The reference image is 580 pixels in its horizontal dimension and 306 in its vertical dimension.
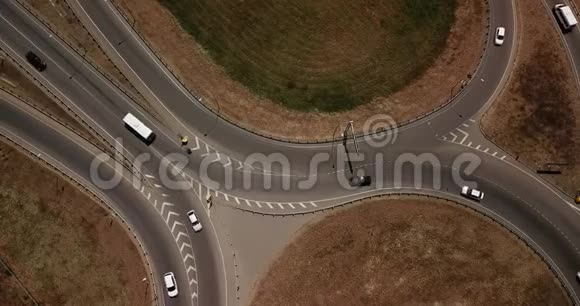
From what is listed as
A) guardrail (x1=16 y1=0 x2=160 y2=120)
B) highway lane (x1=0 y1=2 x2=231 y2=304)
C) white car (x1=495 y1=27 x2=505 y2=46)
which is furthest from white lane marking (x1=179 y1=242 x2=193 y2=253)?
white car (x1=495 y1=27 x2=505 y2=46)

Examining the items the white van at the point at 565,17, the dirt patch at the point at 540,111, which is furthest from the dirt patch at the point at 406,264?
the white van at the point at 565,17

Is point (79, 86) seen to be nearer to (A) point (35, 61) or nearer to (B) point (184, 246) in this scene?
(A) point (35, 61)

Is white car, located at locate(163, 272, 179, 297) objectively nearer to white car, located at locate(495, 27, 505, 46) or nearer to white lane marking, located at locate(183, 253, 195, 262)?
white lane marking, located at locate(183, 253, 195, 262)

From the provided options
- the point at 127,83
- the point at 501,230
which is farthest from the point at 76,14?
the point at 501,230

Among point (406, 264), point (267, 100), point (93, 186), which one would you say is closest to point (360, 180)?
point (406, 264)

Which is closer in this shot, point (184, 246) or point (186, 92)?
point (184, 246)

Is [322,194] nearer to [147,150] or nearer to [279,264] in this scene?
[279,264]

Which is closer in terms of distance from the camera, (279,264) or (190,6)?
(279,264)
